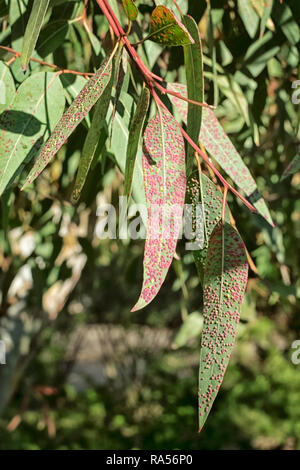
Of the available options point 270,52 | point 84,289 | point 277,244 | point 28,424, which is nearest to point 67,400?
point 28,424

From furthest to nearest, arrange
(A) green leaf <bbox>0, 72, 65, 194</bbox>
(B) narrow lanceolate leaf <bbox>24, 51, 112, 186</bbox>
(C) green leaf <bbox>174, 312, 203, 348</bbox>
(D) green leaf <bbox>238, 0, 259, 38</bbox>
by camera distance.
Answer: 1. (C) green leaf <bbox>174, 312, 203, 348</bbox>
2. (D) green leaf <bbox>238, 0, 259, 38</bbox>
3. (A) green leaf <bbox>0, 72, 65, 194</bbox>
4. (B) narrow lanceolate leaf <bbox>24, 51, 112, 186</bbox>

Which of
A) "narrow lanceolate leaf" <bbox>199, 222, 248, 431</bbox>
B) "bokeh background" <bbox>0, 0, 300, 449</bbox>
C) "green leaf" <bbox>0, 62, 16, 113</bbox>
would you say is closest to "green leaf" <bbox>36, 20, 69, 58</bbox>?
"bokeh background" <bbox>0, 0, 300, 449</bbox>

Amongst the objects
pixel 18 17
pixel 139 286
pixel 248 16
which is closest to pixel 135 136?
pixel 18 17

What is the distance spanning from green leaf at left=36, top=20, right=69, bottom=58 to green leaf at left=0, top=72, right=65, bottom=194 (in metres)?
0.12

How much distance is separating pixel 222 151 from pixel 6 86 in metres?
0.25

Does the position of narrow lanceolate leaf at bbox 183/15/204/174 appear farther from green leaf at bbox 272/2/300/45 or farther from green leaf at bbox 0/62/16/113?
green leaf at bbox 272/2/300/45

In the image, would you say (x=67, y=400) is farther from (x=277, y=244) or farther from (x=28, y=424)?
(x=277, y=244)

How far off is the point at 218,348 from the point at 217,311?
0.03 m

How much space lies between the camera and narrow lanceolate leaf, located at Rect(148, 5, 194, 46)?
Answer: 1.86 feet

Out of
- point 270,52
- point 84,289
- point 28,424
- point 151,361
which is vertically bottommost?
point 28,424

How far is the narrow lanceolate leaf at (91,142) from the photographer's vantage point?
56 cm

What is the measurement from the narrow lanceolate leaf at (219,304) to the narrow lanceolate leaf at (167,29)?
0.17 m

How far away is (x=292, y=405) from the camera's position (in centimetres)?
327

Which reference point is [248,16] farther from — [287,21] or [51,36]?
[51,36]
